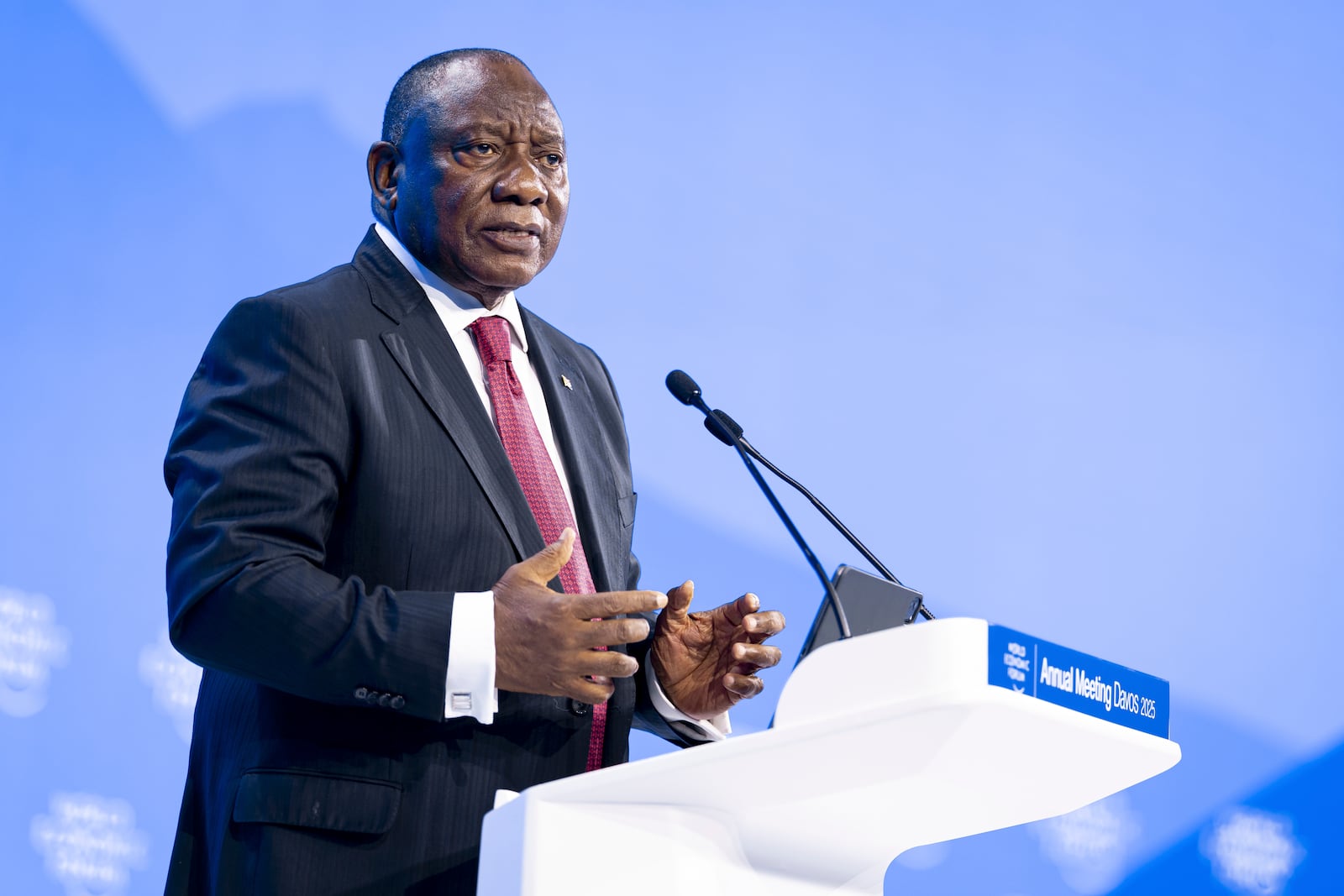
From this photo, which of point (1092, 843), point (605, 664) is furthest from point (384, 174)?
point (1092, 843)

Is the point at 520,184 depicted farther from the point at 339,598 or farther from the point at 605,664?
the point at 605,664

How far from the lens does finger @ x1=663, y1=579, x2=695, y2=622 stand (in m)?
1.70

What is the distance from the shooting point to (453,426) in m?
1.69

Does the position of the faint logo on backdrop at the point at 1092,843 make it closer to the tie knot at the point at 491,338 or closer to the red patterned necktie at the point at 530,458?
the red patterned necktie at the point at 530,458

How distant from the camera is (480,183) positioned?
194 centimetres

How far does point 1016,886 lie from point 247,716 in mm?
2434

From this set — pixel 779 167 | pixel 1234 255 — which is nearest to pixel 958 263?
pixel 779 167

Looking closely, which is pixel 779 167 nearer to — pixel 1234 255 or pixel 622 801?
pixel 1234 255

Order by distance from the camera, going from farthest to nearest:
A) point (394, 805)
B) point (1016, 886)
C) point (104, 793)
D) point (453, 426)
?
1. point (1016, 886)
2. point (104, 793)
3. point (453, 426)
4. point (394, 805)

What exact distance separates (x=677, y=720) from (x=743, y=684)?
0.49 feet

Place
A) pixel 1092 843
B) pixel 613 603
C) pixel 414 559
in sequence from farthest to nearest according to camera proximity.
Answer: pixel 1092 843 → pixel 414 559 → pixel 613 603

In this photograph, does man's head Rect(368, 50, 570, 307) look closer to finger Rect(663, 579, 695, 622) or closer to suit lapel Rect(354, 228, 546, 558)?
suit lapel Rect(354, 228, 546, 558)

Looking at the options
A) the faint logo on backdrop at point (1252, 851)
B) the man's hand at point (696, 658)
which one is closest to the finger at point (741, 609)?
the man's hand at point (696, 658)

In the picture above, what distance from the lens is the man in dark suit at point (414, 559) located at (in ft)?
4.67
